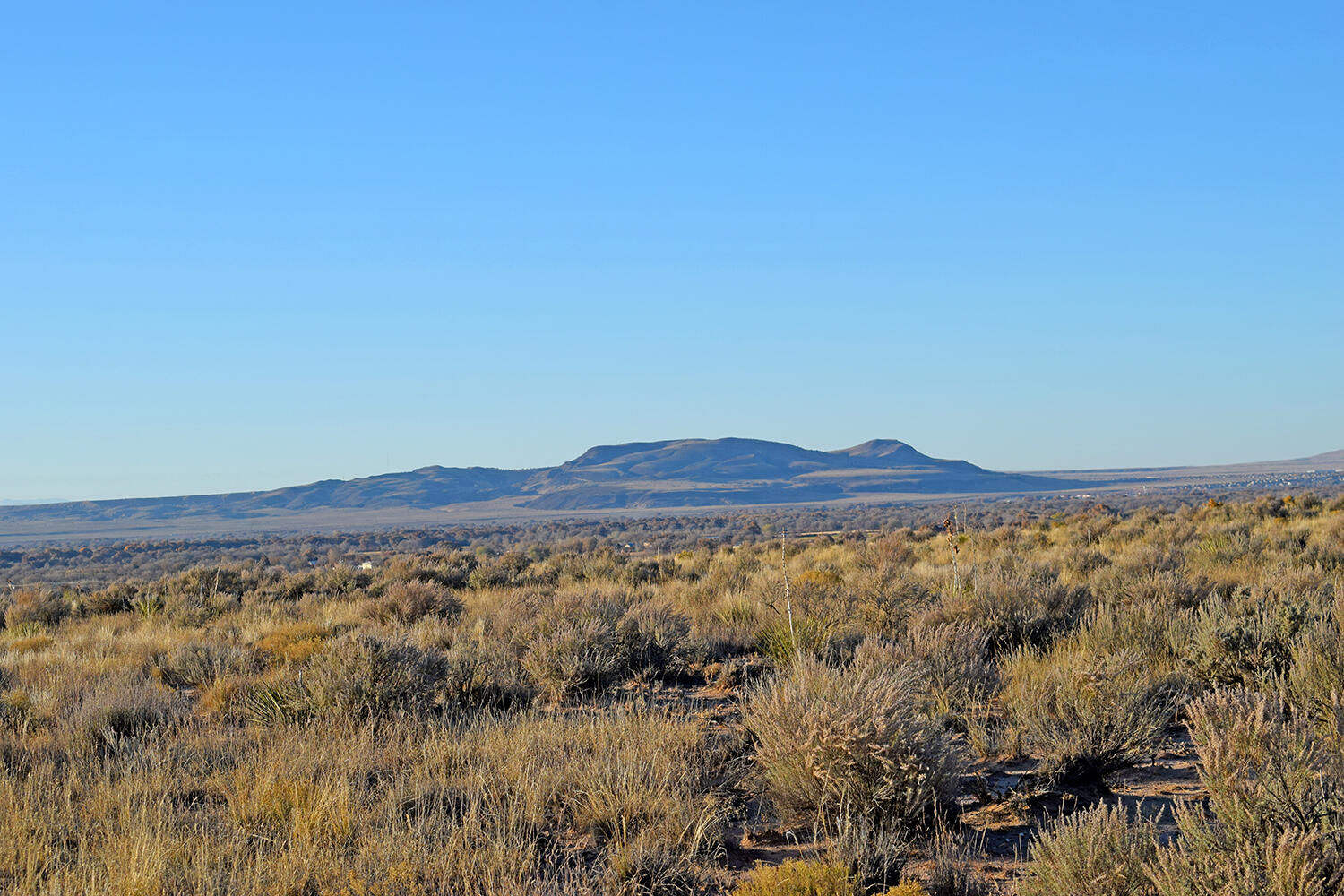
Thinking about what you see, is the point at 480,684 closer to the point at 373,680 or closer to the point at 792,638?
the point at 373,680

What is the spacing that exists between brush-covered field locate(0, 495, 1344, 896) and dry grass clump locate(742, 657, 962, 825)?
0.02 meters

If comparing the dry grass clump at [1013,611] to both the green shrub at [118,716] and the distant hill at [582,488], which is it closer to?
the green shrub at [118,716]

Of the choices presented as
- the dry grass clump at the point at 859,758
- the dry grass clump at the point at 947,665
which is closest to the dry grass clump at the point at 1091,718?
the dry grass clump at the point at 947,665

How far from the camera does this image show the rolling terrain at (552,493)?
138 metres

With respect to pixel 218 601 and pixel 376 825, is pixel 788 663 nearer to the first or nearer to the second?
pixel 376 825

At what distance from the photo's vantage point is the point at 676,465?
194 meters

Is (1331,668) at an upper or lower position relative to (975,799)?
upper

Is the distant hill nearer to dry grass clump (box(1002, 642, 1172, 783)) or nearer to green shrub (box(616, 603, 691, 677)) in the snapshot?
green shrub (box(616, 603, 691, 677))

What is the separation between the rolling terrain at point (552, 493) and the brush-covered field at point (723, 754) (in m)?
115

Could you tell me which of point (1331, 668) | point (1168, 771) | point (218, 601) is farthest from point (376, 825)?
point (218, 601)

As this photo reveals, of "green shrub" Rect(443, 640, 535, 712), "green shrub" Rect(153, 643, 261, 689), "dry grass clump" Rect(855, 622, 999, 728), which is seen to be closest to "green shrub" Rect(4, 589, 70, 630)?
"green shrub" Rect(153, 643, 261, 689)

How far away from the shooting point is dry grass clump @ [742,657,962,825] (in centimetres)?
446

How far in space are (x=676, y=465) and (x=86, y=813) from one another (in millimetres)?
189576

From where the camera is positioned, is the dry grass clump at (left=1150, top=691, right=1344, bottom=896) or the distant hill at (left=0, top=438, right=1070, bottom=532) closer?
the dry grass clump at (left=1150, top=691, right=1344, bottom=896)
